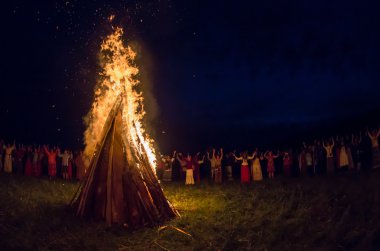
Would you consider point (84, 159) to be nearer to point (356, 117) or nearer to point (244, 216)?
point (244, 216)

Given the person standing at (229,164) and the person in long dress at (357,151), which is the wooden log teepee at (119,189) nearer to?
the person standing at (229,164)

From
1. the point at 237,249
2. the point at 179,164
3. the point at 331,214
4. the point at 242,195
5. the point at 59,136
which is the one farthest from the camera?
the point at 59,136

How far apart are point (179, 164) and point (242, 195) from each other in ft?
30.8

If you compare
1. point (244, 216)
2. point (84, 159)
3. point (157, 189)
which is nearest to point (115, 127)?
point (157, 189)

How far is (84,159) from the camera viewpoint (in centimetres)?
2252

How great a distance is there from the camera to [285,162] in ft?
71.3

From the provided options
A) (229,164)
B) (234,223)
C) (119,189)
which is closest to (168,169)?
(229,164)

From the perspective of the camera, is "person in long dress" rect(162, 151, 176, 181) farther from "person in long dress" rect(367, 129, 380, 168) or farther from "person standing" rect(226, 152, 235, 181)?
"person in long dress" rect(367, 129, 380, 168)

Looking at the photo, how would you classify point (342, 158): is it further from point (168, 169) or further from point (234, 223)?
point (168, 169)

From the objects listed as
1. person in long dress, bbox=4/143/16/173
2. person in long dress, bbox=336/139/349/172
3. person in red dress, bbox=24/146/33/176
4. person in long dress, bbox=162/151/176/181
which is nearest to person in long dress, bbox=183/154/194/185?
person in long dress, bbox=162/151/176/181

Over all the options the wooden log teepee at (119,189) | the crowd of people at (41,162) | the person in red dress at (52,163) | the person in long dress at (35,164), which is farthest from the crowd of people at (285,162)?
the wooden log teepee at (119,189)

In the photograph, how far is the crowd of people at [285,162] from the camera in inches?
732

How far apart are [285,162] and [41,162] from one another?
1514cm

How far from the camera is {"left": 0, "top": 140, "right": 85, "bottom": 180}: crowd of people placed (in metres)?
21.8
